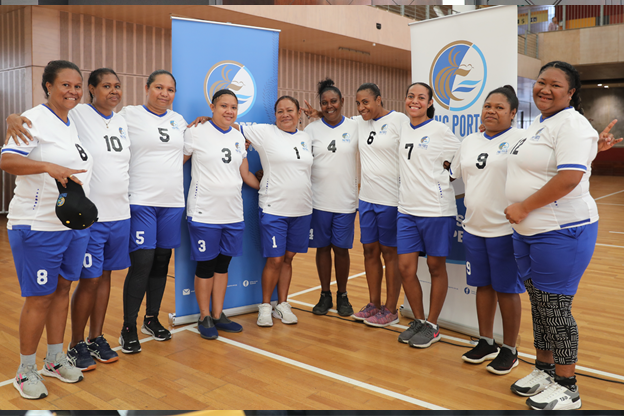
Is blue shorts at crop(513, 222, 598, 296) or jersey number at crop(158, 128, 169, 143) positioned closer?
blue shorts at crop(513, 222, 598, 296)

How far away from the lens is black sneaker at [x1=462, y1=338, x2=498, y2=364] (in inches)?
125

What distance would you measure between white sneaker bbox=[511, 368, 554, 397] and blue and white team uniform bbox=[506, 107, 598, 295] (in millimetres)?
588

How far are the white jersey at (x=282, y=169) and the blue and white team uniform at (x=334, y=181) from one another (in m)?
0.14

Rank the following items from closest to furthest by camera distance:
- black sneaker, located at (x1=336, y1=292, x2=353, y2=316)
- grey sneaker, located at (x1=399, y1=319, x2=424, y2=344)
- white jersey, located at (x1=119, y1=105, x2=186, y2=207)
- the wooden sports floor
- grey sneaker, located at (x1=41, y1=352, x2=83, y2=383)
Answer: the wooden sports floor < grey sneaker, located at (x1=41, y1=352, x2=83, y2=383) < white jersey, located at (x1=119, y1=105, x2=186, y2=207) < grey sneaker, located at (x1=399, y1=319, x2=424, y2=344) < black sneaker, located at (x1=336, y1=292, x2=353, y2=316)

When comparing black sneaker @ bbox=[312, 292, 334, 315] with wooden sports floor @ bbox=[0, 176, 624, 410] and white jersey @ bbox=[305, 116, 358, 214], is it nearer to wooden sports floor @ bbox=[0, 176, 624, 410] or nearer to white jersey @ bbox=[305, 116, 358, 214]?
wooden sports floor @ bbox=[0, 176, 624, 410]

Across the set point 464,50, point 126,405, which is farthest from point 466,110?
point 126,405

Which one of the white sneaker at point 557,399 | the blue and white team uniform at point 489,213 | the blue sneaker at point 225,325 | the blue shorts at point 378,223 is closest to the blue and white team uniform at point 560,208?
the blue and white team uniform at point 489,213

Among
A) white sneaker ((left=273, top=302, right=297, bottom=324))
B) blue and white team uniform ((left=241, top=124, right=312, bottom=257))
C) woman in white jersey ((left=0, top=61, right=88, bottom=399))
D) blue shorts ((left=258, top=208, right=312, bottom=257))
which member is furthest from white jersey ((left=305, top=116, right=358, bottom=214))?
woman in white jersey ((left=0, top=61, right=88, bottom=399))

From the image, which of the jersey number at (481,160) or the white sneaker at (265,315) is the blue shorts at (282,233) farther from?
the jersey number at (481,160)

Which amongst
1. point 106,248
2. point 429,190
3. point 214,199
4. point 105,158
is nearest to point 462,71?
point 429,190

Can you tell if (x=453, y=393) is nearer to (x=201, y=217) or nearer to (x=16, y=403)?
(x=201, y=217)

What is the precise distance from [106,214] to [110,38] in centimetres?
717

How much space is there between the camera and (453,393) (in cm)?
276

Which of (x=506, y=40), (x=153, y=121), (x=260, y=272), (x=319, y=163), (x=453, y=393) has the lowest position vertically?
(x=453, y=393)
